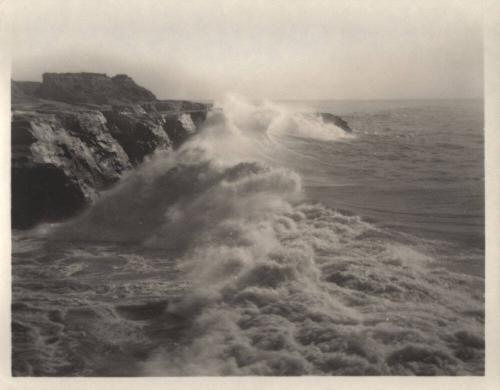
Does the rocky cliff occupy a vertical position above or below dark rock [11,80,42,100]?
below

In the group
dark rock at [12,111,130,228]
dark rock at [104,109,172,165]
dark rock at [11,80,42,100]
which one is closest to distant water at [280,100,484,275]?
dark rock at [104,109,172,165]

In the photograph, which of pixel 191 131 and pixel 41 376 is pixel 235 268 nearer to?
pixel 191 131

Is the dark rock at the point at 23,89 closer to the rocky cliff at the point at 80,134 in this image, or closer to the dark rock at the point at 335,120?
the rocky cliff at the point at 80,134

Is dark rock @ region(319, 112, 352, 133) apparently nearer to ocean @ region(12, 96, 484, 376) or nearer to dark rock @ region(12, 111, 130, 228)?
ocean @ region(12, 96, 484, 376)

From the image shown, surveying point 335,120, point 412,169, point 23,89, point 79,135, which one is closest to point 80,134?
point 79,135

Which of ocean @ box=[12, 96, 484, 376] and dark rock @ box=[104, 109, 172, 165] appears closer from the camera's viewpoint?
ocean @ box=[12, 96, 484, 376]
